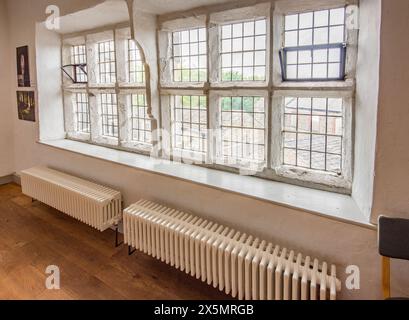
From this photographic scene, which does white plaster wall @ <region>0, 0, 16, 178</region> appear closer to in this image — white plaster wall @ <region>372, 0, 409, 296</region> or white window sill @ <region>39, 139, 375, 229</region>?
white window sill @ <region>39, 139, 375, 229</region>

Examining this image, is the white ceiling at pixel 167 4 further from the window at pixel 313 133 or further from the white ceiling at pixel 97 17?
the window at pixel 313 133

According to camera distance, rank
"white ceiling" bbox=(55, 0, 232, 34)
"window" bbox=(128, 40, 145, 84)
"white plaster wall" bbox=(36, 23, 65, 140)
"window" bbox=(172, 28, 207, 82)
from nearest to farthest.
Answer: "white ceiling" bbox=(55, 0, 232, 34)
"window" bbox=(172, 28, 207, 82)
"window" bbox=(128, 40, 145, 84)
"white plaster wall" bbox=(36, 23, 65, 140)

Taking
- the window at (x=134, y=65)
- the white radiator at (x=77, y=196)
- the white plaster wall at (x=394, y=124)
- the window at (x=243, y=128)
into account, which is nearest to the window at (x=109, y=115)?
the window at (x=134, y=65)

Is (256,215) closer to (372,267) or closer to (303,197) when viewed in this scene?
(303,197)

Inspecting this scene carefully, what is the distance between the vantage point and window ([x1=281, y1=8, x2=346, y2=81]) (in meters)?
2.10

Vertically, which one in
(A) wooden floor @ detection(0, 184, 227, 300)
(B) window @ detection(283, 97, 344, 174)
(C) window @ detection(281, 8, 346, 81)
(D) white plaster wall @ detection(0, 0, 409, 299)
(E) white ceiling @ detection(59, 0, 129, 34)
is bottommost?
(A) wooden floor @ detection(0, 184, 227, 300)

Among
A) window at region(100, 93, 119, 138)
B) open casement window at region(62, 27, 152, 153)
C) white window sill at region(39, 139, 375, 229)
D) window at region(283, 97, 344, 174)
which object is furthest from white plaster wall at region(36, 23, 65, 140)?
window at region(283, 97, 344, 174)

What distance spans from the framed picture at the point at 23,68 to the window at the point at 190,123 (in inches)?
99.6

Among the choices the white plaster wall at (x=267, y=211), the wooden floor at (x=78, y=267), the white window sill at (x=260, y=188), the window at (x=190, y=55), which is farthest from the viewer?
the window at (x=190, y=55)

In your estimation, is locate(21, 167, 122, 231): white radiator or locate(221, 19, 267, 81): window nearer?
locate(221, 19, 267, 81): window

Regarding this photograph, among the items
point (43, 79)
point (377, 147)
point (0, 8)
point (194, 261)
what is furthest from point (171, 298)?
point (0, 8)

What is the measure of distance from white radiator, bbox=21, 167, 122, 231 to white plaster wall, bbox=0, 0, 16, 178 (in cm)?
125

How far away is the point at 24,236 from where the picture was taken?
326 centimetres

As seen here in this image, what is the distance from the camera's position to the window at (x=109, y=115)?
3.79 meters
